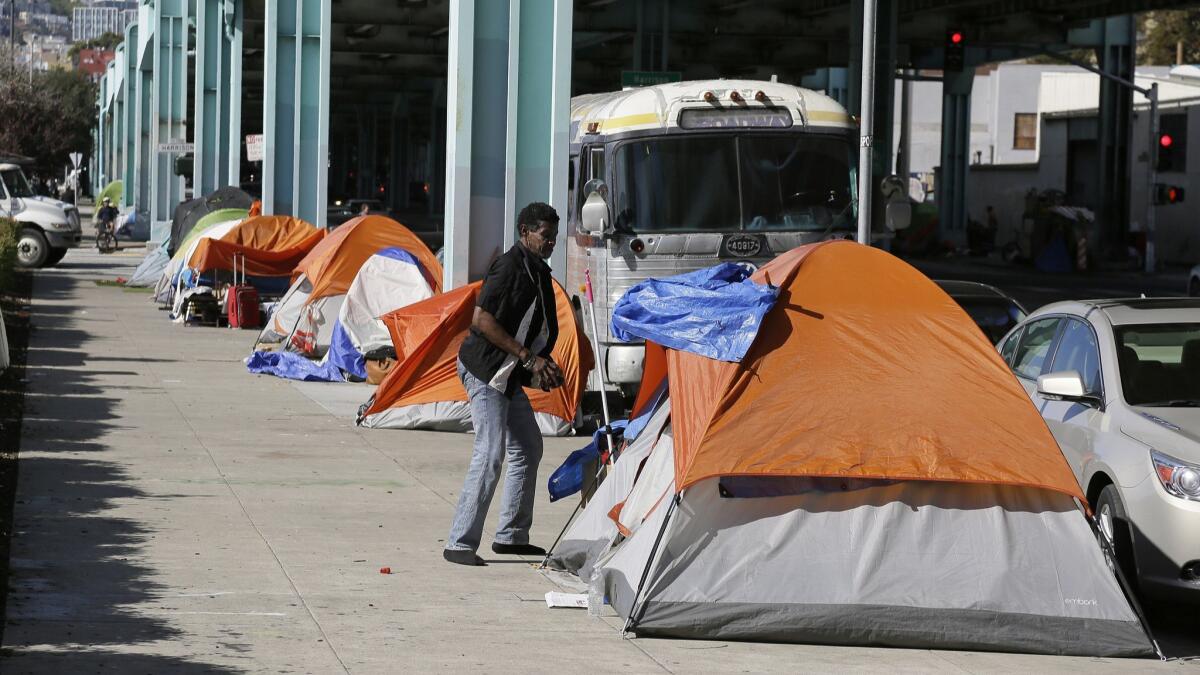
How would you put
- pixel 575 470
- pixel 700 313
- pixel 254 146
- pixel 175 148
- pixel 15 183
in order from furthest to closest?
pixel 175 148 → pixel 15 183 → pixel 254 146 → pixel 575 470 → pixel 700 313

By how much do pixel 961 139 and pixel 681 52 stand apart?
11.9m

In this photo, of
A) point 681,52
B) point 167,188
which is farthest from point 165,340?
point 681,52

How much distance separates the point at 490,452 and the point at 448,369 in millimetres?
6284

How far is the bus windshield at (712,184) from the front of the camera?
16.7m

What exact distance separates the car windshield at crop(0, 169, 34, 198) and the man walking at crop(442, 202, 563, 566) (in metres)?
33.7

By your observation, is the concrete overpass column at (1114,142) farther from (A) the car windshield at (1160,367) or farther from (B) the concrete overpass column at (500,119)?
(A) the car windshield at (1160,367)

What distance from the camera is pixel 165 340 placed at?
24156mm

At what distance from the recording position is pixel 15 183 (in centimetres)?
4125

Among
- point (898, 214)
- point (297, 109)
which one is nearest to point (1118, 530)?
point (898, 214)

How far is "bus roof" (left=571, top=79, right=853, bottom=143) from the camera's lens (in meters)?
16.7

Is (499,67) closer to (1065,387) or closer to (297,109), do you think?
(1065,387)

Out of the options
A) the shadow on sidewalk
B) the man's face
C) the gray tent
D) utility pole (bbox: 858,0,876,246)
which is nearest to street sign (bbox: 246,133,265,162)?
utility pole (bbox: 858,0,876,246)

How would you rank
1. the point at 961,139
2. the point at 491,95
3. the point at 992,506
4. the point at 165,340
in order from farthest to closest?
the point at 961,139 → the point at 165,340 → the point at 491,95 → the point at 992,506

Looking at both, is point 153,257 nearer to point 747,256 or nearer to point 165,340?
point 165,340
